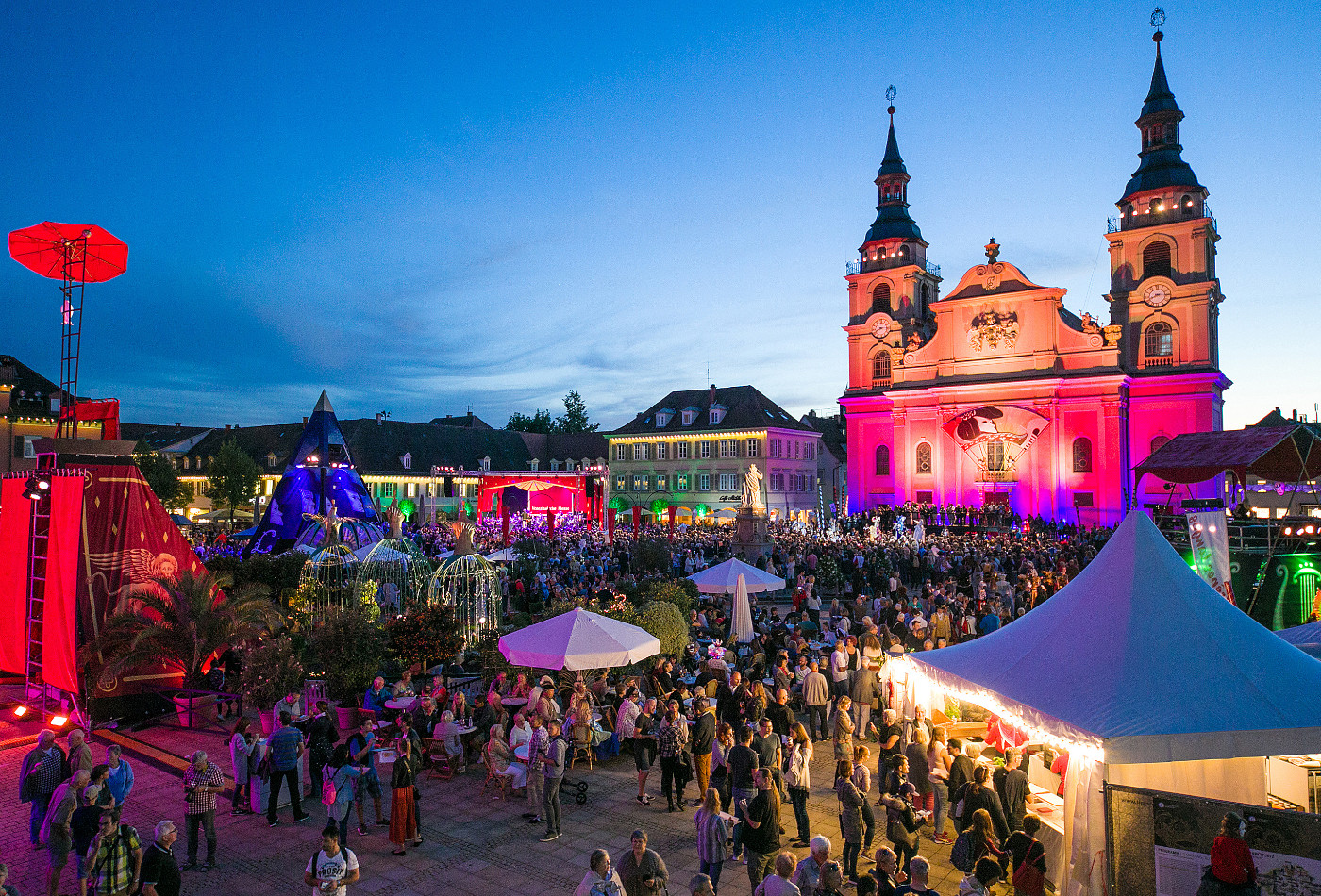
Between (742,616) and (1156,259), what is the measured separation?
37.5 m

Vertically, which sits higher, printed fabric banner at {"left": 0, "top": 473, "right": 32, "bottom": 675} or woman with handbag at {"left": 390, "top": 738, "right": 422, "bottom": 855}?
printed fabric banner at {"left": 0, "top": 473, "right": 32, "bottom": 675}

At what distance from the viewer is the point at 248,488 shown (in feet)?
157

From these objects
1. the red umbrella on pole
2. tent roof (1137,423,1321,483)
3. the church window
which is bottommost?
tent roof (1137,423,1321,483)

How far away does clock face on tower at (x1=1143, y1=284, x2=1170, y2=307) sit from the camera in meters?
41.5

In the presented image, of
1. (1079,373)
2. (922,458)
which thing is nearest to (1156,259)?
(1079,373)

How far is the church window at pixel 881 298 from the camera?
49.7m

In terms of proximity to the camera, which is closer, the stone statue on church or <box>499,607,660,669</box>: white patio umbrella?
<box>499,607,660,669</box>: white patio umbrella

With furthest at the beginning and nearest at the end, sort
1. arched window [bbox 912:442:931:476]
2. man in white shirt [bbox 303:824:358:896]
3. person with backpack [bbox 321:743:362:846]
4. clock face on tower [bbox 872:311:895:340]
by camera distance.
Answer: clock face on tower [bbox 872:311:895:340], arched window [bbox 912:442:931:476], person with backpack [bbox 321:743:362:846], man in white shirt [bbox 303:824:358:896]

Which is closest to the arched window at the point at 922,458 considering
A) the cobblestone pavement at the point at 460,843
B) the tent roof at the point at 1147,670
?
the cobblestone pavement at the point at 460,843

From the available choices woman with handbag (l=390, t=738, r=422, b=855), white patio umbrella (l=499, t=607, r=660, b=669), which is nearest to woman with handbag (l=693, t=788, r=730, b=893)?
woman with handbag (l=390, t=738, r=422, b=855)

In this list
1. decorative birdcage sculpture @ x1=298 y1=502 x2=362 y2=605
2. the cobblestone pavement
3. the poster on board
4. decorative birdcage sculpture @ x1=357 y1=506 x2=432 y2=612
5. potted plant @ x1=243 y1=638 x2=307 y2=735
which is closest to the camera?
the poster on board

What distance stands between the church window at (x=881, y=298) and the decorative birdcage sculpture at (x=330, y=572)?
125 feet

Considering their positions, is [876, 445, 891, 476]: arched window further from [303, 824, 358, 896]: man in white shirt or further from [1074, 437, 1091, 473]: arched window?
[303, 824, 358, 896]: man in white shirt

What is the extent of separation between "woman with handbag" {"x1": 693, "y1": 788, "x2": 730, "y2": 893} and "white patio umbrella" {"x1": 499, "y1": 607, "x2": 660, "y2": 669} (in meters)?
3.77
